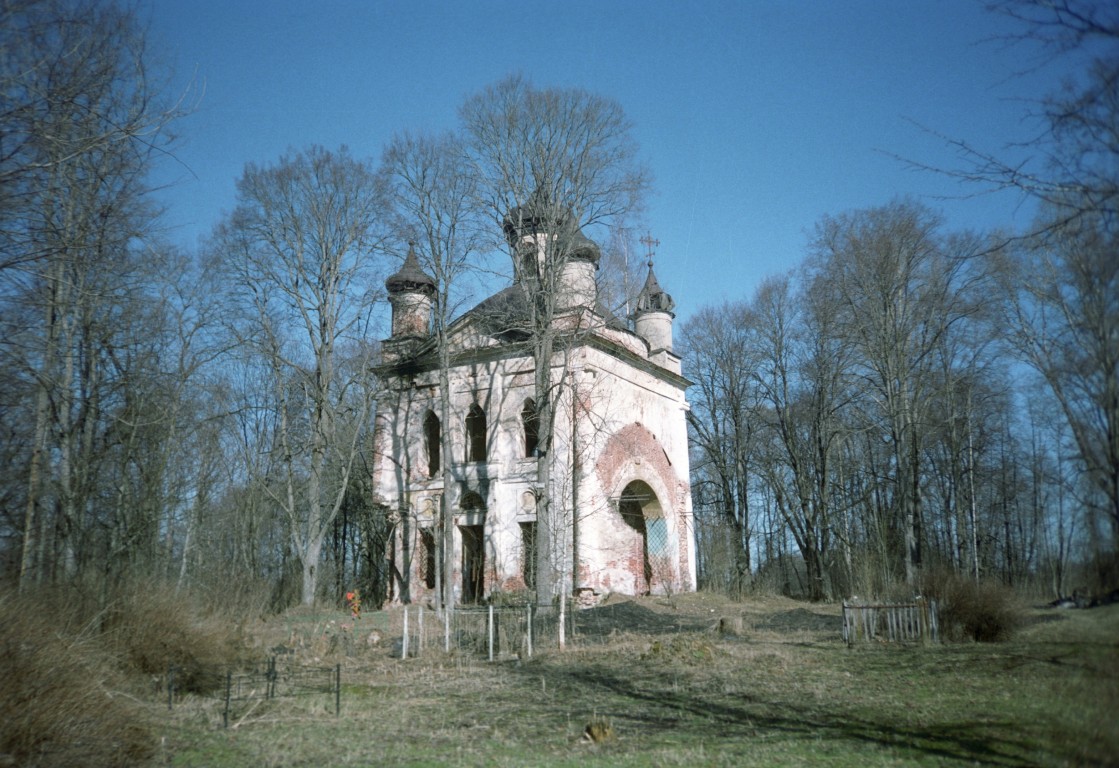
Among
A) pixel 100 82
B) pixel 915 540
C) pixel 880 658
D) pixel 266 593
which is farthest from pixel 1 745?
pixel 915 540

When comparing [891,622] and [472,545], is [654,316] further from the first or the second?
[891,622]

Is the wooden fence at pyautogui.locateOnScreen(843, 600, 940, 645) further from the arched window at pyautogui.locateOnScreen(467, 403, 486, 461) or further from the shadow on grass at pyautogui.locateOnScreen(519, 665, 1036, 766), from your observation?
the arched window at pyautogui.locateOnScreen(467, 403, 486, 461)

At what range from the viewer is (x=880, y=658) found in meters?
14.4

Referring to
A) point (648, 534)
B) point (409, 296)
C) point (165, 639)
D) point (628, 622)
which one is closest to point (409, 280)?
point (409, 296)

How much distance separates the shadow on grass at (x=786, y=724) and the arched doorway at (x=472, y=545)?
15.5 metres

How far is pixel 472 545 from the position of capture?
28125 millimetres

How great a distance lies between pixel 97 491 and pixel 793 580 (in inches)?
1719

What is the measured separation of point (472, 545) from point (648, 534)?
6.55 metres

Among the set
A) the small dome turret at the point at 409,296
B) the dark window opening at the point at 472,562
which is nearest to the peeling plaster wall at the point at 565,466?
the dark window opening at the point at 472,562

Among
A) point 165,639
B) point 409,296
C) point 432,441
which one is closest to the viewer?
point 165,639

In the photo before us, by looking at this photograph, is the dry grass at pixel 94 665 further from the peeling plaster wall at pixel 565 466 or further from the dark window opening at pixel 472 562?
the dark window opening at pixel 472 562

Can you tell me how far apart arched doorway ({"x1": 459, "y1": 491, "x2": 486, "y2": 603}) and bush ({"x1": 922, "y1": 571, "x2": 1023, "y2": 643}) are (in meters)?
15.0

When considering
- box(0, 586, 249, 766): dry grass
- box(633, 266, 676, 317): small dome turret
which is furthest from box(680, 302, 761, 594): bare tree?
box(0, 586, 249, 766): dry grass

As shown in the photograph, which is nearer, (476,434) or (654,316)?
(476,434)
